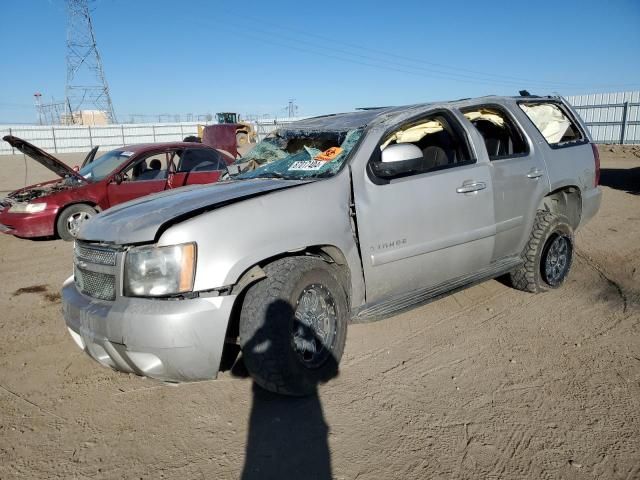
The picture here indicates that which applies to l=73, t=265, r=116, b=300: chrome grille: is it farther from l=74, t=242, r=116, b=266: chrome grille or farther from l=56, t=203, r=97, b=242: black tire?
l=56, t=203, r=97, b=242: black tire

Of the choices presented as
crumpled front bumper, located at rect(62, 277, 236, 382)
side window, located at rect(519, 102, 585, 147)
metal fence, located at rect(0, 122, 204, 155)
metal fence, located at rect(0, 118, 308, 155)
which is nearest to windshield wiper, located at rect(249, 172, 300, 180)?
crumpled front bumper, located at rect(62, 277, 236, 382)

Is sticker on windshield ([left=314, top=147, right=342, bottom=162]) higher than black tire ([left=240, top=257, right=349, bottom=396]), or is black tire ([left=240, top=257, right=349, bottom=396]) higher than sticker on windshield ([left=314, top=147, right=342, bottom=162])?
sticker on windshield ([left=314, top=147, right=342, bottom=162])

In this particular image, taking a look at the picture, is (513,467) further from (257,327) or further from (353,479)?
(257,327)

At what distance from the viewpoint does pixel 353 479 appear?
2.37m

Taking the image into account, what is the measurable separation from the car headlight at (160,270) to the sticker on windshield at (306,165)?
1.22 metres

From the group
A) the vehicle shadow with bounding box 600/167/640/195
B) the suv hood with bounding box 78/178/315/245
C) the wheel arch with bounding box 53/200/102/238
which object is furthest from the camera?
the vehicle shadow with bounding box 600/167/640/195

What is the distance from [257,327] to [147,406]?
3.07 feet

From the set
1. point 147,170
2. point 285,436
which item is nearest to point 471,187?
point 285,436

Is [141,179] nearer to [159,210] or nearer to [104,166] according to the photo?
[104,166]

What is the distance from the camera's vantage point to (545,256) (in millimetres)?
4730

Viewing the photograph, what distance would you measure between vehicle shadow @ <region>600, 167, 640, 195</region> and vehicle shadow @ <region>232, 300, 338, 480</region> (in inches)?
419

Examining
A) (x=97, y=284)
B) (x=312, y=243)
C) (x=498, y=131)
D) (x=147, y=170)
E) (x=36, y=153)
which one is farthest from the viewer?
(x=147, y=170)

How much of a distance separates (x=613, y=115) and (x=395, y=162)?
84.2 feet

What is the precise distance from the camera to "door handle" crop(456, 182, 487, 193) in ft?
12.6
